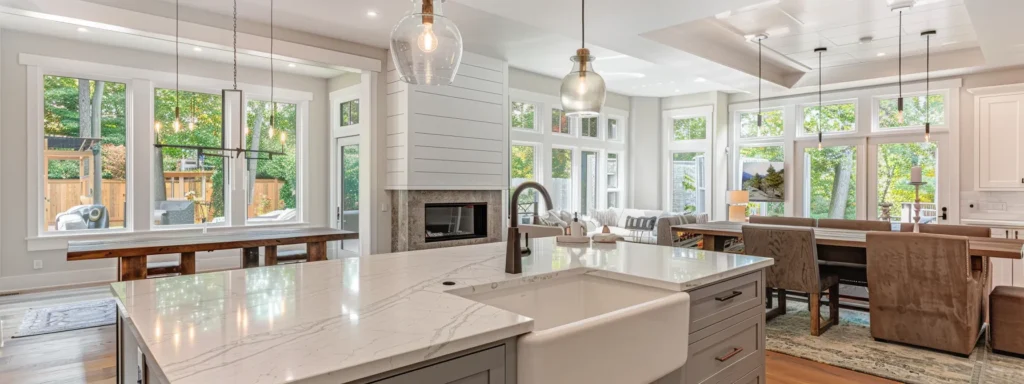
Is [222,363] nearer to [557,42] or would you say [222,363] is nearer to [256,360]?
[256,360]

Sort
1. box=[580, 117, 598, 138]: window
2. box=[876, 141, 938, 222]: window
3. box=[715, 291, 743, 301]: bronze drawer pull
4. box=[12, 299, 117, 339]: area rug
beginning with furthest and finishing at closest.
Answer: box=[580, 117, 598, 138]: window, box=[876, 141, 938, 222]: window, box=[12, 299, 117, 339]: area rug, box=[715, 291, 743, 301]: bronze drawer pull

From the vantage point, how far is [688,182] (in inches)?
365

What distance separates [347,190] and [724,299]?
632 centimetres

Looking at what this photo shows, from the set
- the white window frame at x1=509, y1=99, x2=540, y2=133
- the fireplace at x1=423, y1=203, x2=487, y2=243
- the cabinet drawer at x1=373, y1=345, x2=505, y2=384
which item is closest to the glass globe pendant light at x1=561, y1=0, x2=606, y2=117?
the cabinet drawer at x1=373, y1=345, x2=505, y2=384

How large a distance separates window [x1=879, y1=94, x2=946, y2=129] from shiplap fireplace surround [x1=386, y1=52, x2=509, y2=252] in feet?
17.9

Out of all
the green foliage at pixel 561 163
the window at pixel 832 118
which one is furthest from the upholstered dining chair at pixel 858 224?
the green foliage at pixel 561 163

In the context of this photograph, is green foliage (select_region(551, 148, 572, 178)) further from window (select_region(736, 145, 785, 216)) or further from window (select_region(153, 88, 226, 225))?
window (select_region(153, 88, 226, 225))

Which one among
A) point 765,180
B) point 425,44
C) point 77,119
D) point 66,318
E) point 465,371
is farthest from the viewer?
point 765,180

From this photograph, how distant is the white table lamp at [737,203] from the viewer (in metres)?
A: 8.05

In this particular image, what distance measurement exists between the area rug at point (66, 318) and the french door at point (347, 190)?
9.24 feet

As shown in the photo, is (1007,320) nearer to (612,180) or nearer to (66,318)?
(612,180)

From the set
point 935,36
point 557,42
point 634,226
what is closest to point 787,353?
point 557,42

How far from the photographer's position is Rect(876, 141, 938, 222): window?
6.92m

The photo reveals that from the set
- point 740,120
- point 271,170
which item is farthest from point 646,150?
point 271,170
